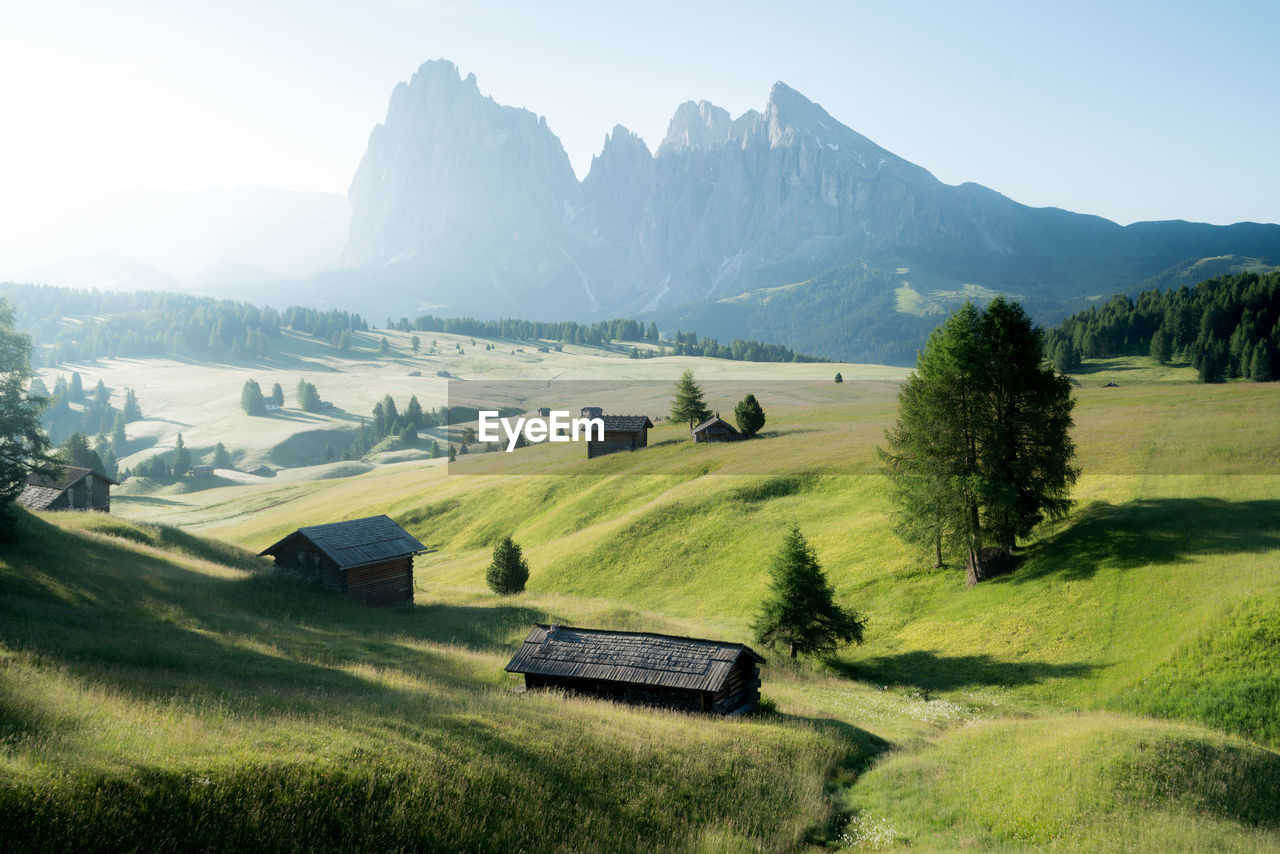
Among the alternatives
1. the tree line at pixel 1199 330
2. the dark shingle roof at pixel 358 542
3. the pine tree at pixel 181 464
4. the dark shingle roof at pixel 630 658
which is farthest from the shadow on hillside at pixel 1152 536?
the pine tree at pixel 181 464

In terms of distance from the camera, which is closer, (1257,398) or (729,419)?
(1257,398)

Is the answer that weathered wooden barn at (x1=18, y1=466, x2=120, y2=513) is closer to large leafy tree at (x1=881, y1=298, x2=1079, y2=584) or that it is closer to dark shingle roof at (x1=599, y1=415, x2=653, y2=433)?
dark shingle roof at (x1=599, y1=415, x2=653, y2=433)

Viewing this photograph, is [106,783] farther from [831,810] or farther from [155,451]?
[155,451]

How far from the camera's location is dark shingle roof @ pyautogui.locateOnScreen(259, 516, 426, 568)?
43406 millimetres

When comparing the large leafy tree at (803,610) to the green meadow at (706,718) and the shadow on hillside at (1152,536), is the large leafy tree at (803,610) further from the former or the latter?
the shadow on hillside at (1152,536)

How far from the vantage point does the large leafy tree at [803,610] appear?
36.0 metres

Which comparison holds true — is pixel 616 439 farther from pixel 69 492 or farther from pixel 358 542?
pixel 69 492

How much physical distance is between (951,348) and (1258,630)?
738 inches

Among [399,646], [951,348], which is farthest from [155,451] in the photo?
[951,348]

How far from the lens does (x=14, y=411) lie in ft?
112

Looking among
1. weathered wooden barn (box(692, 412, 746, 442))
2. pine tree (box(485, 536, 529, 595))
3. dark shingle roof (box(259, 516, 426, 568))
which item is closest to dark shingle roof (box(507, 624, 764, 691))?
dark shingle roof (box(259, 516, 426, 568))

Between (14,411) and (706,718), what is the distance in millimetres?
33974

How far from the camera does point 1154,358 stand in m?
134

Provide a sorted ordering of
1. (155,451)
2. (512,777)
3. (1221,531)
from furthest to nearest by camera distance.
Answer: (155,451)
(1221,531)
(512,777)
